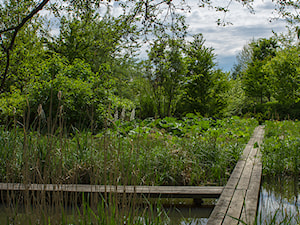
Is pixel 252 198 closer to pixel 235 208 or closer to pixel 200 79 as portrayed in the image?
pixel 235 208

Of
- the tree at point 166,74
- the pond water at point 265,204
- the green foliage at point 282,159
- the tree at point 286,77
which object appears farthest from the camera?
the tree at point 286,77

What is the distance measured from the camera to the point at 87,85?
748 cm

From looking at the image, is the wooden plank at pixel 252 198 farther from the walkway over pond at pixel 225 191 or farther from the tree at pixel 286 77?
the tree at pixel 286 77

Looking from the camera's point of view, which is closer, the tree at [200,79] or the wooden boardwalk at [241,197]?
Result: the wooden boardwalk at [241,197]

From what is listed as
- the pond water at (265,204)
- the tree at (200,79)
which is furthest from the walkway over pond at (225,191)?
the tree at (200,79)

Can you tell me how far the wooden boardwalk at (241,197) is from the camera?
7.98ft

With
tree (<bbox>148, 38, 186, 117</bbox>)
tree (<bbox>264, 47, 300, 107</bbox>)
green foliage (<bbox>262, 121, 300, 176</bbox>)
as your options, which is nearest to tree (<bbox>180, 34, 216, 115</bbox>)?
tree (<bbox>148, 38, 186, 117</bbox>)

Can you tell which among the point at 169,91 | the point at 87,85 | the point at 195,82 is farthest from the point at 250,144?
the point at 195,82

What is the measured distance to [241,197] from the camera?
298 cm

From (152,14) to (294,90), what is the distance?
15.2 meters

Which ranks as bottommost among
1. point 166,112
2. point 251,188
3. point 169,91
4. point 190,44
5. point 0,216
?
point 0,216

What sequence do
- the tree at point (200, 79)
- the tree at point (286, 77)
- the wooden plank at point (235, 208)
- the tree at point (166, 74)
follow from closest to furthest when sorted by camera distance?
1. the wooden plank at point (235, 208)
2. the tree at point (166, 74)
3. the tree at point (200, 79)
4. the tree at point (286, 77)

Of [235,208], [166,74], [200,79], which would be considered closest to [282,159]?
[235,208]

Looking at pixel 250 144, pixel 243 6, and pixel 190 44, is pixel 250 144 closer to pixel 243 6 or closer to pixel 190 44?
pixel 243 6
